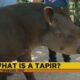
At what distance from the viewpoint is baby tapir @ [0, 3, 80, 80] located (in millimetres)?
4094

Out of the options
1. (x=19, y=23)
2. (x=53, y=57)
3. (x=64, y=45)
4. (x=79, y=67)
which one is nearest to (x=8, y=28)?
(x=19, y=23)

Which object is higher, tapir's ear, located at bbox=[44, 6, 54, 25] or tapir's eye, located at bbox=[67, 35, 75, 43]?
tapir's ear, located at bbox=[44, 6, 54, 25]

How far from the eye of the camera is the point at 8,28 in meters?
4.29

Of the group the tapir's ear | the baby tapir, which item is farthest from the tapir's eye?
the tapir's ear

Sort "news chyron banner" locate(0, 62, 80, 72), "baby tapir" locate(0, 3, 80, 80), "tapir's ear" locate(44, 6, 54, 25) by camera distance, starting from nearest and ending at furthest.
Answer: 1. "news chyron banner" locate(0, 62, 80, 72)
2. "tapir's ear" locate(44, 6, 54, 25)
3. "baby tapir" locate(0, 3, 80, 80)

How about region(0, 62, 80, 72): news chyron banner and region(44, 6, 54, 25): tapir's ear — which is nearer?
region(0, 62, 80, 72): news chyron banner

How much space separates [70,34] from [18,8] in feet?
2.77

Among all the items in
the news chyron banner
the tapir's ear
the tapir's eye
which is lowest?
the news chyron banner

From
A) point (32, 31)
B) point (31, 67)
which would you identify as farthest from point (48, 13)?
point (31, 67)

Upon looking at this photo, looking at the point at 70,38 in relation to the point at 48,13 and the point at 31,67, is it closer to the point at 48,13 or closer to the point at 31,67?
the point at 48,13

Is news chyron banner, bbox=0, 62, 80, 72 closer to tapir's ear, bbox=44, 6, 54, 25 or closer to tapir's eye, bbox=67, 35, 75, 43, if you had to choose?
tapir's eye, bbox=67, 35, 75, 43

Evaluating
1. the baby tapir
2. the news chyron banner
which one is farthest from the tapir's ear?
the news chyron banner

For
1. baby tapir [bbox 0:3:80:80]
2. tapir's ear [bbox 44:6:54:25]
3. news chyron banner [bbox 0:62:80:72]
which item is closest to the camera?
news chyron banner [bbox 0:62:80:72]

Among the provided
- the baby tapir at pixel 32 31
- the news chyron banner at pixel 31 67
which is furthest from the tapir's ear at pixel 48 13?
the news chyron banner at pixel 31 67
